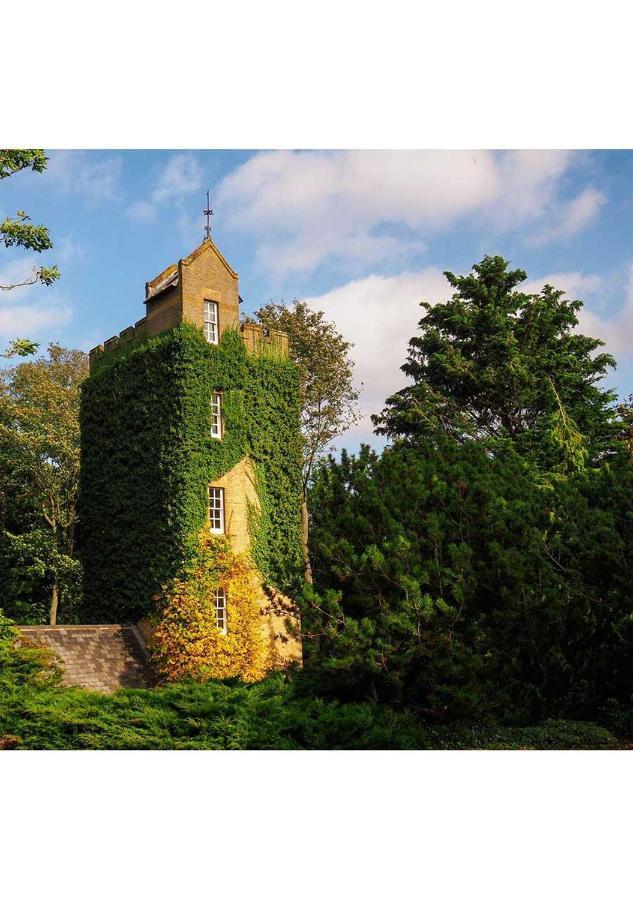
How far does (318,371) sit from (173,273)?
229 inches

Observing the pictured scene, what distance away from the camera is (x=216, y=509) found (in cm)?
1625

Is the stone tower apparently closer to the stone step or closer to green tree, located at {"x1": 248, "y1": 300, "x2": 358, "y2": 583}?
the stone step

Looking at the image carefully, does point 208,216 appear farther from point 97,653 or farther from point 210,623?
point 97,653

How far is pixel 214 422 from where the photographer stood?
16.7 meters

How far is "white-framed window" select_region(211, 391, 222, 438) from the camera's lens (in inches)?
653

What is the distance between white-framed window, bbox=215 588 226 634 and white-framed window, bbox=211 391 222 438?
10.3 feet

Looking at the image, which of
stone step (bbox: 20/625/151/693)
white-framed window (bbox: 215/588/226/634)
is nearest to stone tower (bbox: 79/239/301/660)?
stone step (bbox: 20/625/151/693)

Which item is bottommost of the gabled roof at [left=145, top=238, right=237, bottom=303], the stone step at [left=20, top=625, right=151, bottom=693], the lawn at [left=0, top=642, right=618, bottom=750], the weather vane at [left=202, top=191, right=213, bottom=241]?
the lawn at [left=0, top=642, right=618, bottom=750]

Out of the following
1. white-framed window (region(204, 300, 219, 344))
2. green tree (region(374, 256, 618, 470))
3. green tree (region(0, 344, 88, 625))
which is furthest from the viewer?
green tree (region(0, 344, 88, 625))

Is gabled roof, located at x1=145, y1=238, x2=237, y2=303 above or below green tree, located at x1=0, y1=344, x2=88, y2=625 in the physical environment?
above
